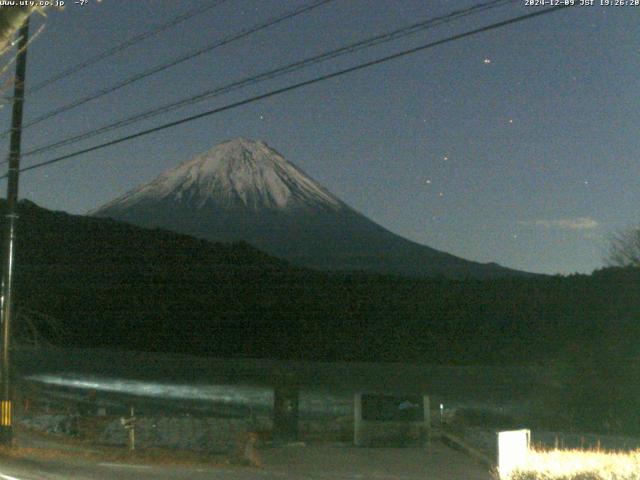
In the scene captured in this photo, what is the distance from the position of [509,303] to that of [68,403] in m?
29.9

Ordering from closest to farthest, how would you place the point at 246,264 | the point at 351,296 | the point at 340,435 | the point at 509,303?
the point at 340,435 < the point at 509,303 < the point at 351,296 < the point at 246,264

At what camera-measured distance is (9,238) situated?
16672 mm

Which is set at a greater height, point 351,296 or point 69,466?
point 351,296

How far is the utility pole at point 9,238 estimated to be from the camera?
16344mm

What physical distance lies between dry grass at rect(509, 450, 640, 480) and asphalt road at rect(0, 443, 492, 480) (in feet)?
4.53

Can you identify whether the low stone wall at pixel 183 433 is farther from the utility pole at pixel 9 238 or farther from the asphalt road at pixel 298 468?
the asphalt road at pixel 298 468

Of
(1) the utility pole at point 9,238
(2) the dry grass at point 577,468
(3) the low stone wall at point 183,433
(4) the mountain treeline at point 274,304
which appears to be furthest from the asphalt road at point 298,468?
(4) the mountain treeline at point 274,304

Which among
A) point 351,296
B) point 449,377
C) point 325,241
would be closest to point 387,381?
point 449,377

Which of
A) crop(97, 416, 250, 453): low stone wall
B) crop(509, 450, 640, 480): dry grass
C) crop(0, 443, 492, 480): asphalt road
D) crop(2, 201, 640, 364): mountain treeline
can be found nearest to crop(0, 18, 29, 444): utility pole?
crop(0, 443, 492, 480): asphalt road

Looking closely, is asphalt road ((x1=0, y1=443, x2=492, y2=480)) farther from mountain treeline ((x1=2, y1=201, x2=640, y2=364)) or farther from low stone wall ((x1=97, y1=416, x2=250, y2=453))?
mountain treeline ((x1=2, y1=201, x2=640, y2=364))

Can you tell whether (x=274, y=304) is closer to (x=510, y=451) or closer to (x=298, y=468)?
(x=298, y=468)

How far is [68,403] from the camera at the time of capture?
31672mm

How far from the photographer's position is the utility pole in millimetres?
16344

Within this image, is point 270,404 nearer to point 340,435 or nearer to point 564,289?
point 340,435
